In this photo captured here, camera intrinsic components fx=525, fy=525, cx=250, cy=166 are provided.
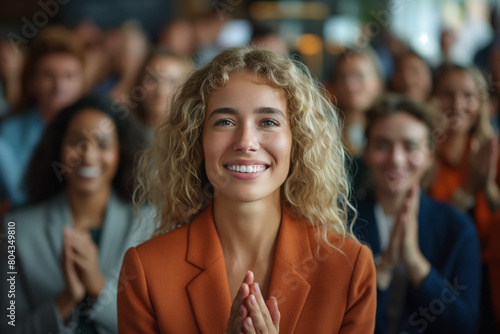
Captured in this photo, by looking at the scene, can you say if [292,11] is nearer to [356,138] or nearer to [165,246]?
[356,138]

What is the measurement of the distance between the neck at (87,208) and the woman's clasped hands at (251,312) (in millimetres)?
1036

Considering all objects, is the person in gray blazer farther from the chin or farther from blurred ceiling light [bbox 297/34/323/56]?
blurred ceiling light [bbox 297/34/323/56]

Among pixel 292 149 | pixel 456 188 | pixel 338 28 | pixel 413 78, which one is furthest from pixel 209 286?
pixel 338 28

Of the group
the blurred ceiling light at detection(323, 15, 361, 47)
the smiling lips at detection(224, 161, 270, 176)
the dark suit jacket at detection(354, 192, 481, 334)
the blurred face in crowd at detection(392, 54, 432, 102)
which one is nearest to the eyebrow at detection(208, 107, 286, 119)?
the smiling lips at detection(224, 161, 270, 176)

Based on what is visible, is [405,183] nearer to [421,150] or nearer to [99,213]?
[421,150]

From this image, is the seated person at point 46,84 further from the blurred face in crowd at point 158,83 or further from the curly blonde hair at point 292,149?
the curly blonde hair at point 292,149

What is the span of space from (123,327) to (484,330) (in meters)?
1.31

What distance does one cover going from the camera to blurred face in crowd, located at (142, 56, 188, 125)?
285 centimetres

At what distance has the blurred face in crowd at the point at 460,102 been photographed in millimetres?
2340

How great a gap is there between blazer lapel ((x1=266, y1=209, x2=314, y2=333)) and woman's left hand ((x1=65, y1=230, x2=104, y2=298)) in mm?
798

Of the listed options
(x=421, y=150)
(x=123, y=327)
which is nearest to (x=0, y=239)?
(x=123, y=327)

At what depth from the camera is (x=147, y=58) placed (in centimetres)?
299

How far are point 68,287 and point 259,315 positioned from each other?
36.5 inches

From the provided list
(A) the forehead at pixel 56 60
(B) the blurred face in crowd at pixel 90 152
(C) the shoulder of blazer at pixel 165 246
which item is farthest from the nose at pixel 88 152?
(A) the forehead at pixel 56 60
